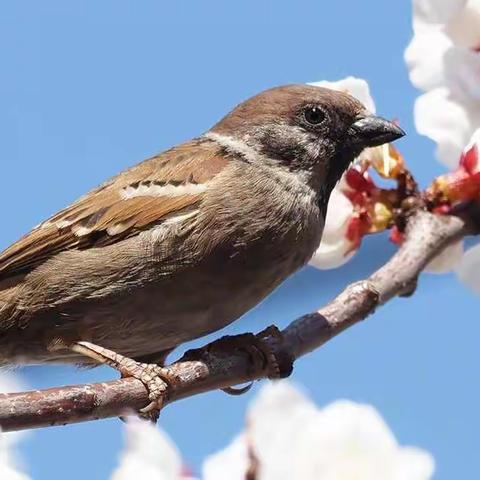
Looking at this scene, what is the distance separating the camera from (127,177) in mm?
2787

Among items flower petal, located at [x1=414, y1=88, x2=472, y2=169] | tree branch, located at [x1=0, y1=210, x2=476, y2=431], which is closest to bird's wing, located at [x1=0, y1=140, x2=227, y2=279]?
tree branch, located at [x1=0, y1=210, x2=476, y2=431]

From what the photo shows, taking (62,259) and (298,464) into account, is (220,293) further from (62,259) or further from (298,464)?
(298,464)

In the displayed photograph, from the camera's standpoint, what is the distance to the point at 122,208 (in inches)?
104

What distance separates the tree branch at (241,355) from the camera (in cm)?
150

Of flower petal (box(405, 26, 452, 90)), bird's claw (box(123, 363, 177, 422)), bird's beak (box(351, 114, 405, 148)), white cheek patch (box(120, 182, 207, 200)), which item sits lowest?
bird's claw (box(123, 363, 177, 422))

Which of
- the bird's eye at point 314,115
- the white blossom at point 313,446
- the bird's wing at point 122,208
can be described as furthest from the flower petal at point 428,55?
the white blossom at point 313,446

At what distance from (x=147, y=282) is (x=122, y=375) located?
253 mm

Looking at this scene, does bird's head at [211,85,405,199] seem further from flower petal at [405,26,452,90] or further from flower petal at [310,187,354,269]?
flower petal at [405,26,452,90]

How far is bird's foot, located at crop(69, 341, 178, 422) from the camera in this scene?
1.81 metres

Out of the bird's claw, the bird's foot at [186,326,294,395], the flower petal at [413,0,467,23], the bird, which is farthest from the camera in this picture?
the bird

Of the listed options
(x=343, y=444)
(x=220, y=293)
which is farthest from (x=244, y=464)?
(x=220, y=293)

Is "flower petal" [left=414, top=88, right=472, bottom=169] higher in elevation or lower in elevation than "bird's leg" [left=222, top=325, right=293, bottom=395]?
higher

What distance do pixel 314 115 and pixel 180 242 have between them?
656 millimetres

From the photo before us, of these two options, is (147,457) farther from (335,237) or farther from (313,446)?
(335,237)
